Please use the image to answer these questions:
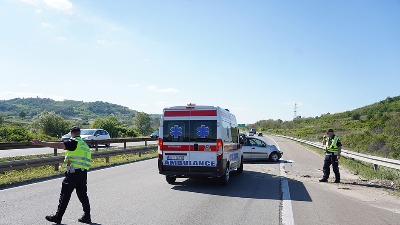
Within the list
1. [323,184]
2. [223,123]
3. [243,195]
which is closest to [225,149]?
[223,123]

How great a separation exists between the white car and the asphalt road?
7469 millimetres

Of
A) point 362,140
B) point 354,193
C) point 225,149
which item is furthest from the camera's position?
point 362,140

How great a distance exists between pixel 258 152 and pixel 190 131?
9.98 m

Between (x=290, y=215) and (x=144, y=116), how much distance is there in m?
77.6

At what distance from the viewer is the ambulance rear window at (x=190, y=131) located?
1066cm

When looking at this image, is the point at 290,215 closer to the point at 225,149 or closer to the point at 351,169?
the point at 225,149

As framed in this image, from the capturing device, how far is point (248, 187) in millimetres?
11008

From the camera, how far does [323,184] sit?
1194cm

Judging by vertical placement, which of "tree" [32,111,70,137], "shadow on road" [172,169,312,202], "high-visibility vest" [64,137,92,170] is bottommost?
"shadow on road" [172,169,312,202]

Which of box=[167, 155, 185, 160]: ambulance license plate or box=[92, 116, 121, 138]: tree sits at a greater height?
box=[92, 116, 121, 138]: tree

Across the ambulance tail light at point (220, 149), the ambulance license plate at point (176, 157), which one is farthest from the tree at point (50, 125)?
the ambulance tail light at point (220, 149)

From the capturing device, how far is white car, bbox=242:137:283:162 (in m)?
20.0

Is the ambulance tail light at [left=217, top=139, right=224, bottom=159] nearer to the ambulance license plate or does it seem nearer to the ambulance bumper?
the ambulance bumper

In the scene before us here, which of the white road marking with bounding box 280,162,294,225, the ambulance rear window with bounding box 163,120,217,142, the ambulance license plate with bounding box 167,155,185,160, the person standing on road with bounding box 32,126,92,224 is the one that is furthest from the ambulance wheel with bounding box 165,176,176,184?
the person standing on road with bounding box 32,126,92,224
